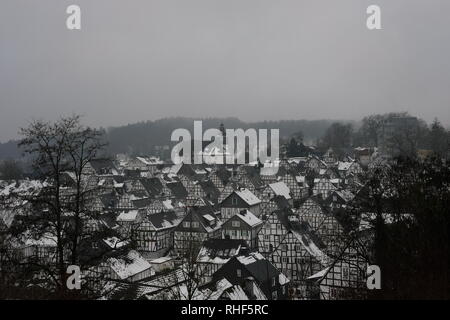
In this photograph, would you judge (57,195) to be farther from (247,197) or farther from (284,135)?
(284,135)

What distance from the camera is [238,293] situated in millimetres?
20969

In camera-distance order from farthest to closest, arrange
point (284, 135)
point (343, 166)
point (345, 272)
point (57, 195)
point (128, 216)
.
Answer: point (284, 135) < point (343, 166) < point (128, 216) < point (345, 272) < point (57, 195)

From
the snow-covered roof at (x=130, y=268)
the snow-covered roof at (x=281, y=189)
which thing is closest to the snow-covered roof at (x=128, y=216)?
the snow-covered roof at (x=130, y=268)

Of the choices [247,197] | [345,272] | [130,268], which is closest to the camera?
[345,272]

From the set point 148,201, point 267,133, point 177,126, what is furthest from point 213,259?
point 177,126

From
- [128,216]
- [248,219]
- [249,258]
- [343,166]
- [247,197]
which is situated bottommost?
[128,216]

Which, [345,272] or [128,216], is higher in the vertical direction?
[345,272]

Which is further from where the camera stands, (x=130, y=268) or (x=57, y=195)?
(x=130, y=268)

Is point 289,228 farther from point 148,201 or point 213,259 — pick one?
point 148,201

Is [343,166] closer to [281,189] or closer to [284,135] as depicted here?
[281,189]

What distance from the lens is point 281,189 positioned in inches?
2057

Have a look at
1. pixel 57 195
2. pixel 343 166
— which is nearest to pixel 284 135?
pixel 343 166

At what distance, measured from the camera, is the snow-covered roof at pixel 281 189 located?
50.6m

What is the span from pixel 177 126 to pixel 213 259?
13293cm
